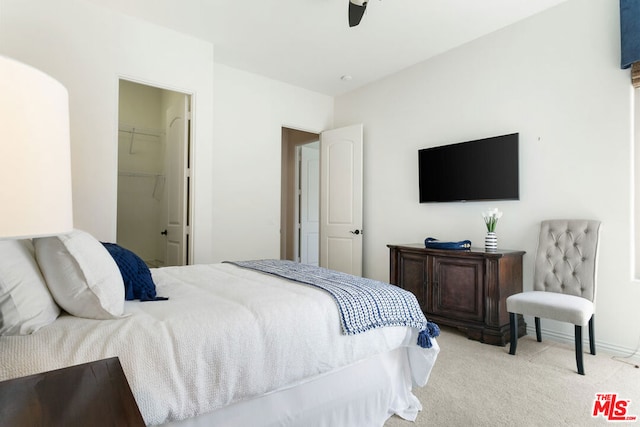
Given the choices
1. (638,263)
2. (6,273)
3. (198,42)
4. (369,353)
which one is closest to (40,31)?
(198,42)

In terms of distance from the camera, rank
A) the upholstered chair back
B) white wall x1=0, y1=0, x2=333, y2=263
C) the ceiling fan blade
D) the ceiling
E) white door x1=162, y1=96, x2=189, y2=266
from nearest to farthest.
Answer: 1. the ceiling fan blade
2. the upholstered chair back
3. white wall x1=0, y1=0, x2=333, y2=263
4. the ceiling
5. white door x1=162, y1=96, x2=189, y2=266

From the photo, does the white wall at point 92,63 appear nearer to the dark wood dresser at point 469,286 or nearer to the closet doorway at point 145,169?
the closet doorway at point 145,169

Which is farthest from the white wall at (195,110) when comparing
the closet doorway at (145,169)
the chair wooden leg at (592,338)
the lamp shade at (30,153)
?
the chair wooden leg at (592,338)

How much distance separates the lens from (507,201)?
334 centimetres

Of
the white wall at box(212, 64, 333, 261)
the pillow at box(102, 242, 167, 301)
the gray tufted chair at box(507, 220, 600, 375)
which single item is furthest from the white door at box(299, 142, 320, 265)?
the pillow at box(102, 242, 167, 301)

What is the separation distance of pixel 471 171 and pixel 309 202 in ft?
10.8

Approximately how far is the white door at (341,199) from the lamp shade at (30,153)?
4.19 meters

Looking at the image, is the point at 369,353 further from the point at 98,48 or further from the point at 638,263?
the point at 98,48

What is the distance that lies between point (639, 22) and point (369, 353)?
9.80 feet

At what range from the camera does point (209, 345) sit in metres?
1.25

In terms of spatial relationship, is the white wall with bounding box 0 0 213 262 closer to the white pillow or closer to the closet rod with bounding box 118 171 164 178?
the closet rod with bounding box 118 171 164 178

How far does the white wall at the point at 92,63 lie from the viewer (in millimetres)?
2767

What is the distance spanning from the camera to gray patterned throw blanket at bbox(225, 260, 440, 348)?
1.61 meters

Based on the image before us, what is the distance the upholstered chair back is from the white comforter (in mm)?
1625
